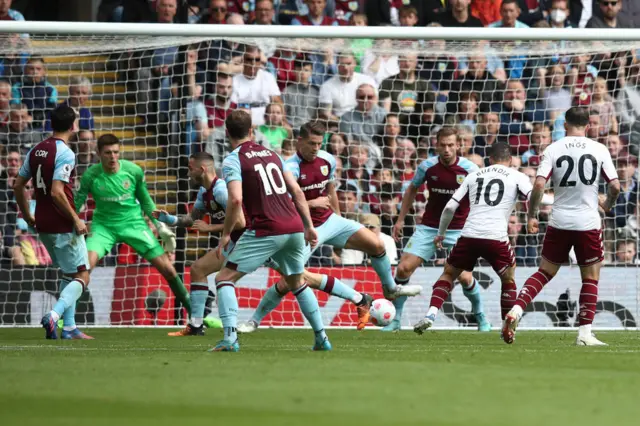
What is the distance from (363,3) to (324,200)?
5.96 m

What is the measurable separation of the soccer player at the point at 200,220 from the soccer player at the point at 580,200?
11.4 feet

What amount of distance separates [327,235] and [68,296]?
2757mm

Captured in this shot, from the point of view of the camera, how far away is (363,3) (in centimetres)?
1717

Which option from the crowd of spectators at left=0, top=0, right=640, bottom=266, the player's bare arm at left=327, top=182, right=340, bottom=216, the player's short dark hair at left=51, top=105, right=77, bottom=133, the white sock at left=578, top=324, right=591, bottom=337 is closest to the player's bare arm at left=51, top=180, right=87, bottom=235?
the player's short dark hair at left=51, top=105, right=77, bottom=133

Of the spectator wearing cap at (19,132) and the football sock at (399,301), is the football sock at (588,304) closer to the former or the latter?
the football sock at (399,301)

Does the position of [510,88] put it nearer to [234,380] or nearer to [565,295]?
[565,295]

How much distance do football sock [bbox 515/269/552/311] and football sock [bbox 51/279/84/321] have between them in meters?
4.28

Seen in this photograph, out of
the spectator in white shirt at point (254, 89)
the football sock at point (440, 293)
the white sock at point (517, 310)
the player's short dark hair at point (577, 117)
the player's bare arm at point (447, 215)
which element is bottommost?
the football sock at point (440, 293)

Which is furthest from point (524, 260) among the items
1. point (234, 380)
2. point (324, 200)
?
point (234, 380)

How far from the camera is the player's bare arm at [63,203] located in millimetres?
11086

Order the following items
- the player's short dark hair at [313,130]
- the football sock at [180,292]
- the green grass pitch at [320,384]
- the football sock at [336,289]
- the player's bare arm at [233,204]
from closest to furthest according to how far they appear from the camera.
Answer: the green grass pitch at [320,384], the player's bare arm at [233,204], the player's short dark hair at [313,130], the football sock at [336,289], the football sock at [180,292]

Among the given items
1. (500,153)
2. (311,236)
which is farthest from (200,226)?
(311,236)

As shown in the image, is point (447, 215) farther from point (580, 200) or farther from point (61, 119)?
point (61, 119)

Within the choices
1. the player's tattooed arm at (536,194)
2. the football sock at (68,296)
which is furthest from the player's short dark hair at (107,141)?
the player's tattooed arm at (536,194)
